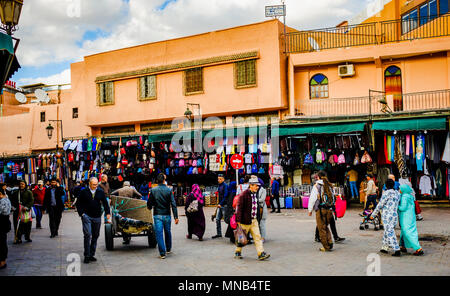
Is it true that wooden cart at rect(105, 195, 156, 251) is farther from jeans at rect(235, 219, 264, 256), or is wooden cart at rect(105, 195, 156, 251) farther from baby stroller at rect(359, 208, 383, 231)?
baby stroller at rect(359, 208, 383, 231)

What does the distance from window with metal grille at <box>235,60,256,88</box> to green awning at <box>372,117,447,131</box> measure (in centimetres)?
707

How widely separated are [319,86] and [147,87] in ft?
33.1

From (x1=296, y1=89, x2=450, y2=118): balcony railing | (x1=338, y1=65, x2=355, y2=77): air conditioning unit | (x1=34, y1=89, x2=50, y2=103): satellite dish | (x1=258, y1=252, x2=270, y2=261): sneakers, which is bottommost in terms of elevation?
(x1=258, y1=252, x2=270, y2=261): sneakers

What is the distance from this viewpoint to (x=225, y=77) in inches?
942

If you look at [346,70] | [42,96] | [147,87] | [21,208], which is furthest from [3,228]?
[42,96]

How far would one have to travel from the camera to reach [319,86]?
72.9ft

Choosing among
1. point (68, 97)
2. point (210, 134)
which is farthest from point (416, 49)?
point (68, 97)

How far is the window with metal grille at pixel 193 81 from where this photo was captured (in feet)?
80.8

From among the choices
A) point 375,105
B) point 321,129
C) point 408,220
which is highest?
point 375,105

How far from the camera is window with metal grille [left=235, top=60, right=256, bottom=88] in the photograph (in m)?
22.9

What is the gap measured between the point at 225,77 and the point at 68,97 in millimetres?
18135

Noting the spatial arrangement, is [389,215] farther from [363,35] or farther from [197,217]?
[363,35]

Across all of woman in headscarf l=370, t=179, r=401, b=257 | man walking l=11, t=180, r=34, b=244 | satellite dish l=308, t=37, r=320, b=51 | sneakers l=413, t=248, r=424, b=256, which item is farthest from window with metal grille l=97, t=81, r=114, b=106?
sneakers l=413, t=248, r=424, b=256
